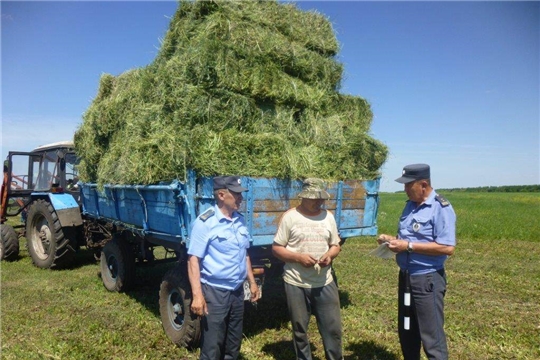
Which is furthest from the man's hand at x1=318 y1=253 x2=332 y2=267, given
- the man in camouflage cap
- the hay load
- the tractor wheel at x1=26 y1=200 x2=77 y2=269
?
the tractor wheel at x1=26 y1=200 x2=77 y2=269

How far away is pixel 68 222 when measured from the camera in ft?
23.6

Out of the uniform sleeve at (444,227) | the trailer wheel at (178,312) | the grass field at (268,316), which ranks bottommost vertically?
the grass field at (268,316)

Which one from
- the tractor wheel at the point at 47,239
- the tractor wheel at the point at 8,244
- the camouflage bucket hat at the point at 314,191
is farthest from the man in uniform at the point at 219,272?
the tractor wheel at the point at 8,244

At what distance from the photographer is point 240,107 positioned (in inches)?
179

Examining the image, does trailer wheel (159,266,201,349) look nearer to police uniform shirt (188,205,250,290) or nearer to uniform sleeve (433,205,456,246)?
police uniform shirt (188,205,250,290)

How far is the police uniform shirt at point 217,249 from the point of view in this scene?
122 inches

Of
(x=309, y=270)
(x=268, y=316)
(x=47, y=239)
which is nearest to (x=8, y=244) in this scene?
(x=47, y=239)

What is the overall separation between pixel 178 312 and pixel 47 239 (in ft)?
15.5

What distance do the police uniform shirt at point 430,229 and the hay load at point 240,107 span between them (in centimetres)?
131

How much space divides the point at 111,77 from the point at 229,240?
4.95 metres

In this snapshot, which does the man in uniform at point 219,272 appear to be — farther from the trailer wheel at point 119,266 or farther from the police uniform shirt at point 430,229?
the trailer wheel at point 119,266

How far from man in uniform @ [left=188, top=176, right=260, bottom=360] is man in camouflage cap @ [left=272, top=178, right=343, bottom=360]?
401mm

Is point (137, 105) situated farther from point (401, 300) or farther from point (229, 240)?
point (401, 300)

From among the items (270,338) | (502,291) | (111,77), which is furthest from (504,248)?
(111,77)
